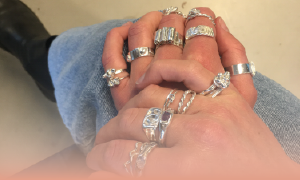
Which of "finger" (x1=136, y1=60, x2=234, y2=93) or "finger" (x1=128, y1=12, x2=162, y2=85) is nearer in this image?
"finger" (x1=136, y1=60, x2=234, y2=93)

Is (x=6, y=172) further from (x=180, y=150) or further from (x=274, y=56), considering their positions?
(x=274, y=56)

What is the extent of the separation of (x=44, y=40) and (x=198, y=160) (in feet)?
2.43

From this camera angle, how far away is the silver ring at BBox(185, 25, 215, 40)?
426 millimetres

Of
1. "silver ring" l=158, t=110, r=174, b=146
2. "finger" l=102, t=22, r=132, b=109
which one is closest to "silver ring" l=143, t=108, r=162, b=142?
"silver ring" l=158, t=110, r=174, b=146

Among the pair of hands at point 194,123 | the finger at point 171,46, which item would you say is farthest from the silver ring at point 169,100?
the finger at point 171,46

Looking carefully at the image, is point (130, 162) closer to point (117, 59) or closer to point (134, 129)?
point (134, 129)

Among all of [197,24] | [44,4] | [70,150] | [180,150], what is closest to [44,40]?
[44,4]

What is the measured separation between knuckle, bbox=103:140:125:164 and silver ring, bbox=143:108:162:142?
46 mm

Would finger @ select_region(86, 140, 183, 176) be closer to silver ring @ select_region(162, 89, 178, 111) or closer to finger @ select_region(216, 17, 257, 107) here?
silver ring @ select_region(162, 89, 178, 111)

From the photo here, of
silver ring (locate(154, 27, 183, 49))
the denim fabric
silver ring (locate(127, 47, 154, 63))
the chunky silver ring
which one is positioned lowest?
the denim fabric

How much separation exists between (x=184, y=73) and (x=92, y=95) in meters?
0.26

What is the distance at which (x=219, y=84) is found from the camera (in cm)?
33

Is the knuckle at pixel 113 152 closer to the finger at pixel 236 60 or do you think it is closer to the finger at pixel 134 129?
the finger at pixel 134 129

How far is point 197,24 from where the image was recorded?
1.47 feet
